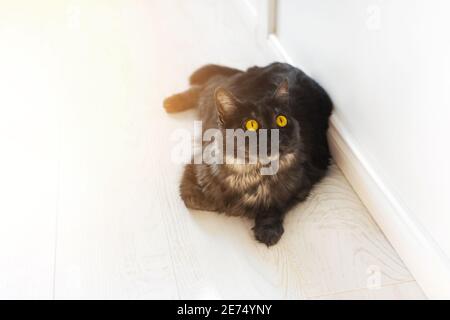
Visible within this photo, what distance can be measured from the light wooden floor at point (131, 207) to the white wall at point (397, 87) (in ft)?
0.68

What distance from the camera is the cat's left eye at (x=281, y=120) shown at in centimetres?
140

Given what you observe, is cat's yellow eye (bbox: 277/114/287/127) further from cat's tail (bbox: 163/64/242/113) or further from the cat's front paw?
cat's tail (bbox: 163/64/242/113)

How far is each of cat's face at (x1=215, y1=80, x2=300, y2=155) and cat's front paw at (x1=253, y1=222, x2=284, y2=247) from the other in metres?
0.27

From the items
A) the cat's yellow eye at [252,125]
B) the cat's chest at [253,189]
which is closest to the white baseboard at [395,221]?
the cat's chest at [253,189]

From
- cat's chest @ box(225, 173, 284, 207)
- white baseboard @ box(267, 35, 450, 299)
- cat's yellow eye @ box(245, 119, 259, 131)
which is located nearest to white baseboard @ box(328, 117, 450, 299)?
white baseboard @ box(267, 35, 450, 299)

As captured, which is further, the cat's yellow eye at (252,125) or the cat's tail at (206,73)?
the cat's tail at (206,73)

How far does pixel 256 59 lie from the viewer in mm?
2279

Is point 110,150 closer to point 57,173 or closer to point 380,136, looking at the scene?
point 57,173

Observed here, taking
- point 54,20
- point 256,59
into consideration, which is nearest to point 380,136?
point 256,59

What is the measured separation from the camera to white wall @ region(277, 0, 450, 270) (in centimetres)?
121

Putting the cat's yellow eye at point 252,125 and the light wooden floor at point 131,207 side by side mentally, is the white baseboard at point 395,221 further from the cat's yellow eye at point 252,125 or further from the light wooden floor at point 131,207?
the cat's yellow eye at point 252,125

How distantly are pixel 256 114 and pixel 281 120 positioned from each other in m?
0.07

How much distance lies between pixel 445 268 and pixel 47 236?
1.12 m

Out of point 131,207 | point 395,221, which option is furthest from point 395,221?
point 131,207
